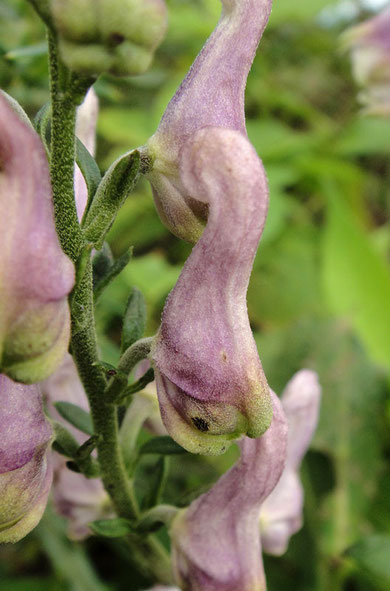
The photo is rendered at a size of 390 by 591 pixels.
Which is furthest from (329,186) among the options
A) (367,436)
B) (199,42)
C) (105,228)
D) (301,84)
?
(105,228)

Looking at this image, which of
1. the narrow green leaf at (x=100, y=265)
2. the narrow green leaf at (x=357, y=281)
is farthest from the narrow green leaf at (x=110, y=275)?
the narrow green leaf at (x=357, y=281)

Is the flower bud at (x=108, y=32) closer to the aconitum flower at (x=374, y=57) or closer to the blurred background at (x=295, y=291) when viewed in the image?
the blurred background at (x=295, y=291)

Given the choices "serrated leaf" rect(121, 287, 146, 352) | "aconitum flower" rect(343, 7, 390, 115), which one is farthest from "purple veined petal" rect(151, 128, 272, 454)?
"aconitum flower" rect(343, 7, 390, 115)

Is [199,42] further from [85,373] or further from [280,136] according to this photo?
[85,373]

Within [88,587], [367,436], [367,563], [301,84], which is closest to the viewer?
[367,563]

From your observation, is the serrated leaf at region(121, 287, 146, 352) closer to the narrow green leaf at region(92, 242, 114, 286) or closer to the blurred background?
the narrow green leaf at region(92, 242, 114, 286)

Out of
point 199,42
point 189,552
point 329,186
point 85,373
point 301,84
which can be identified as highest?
point 301,84
